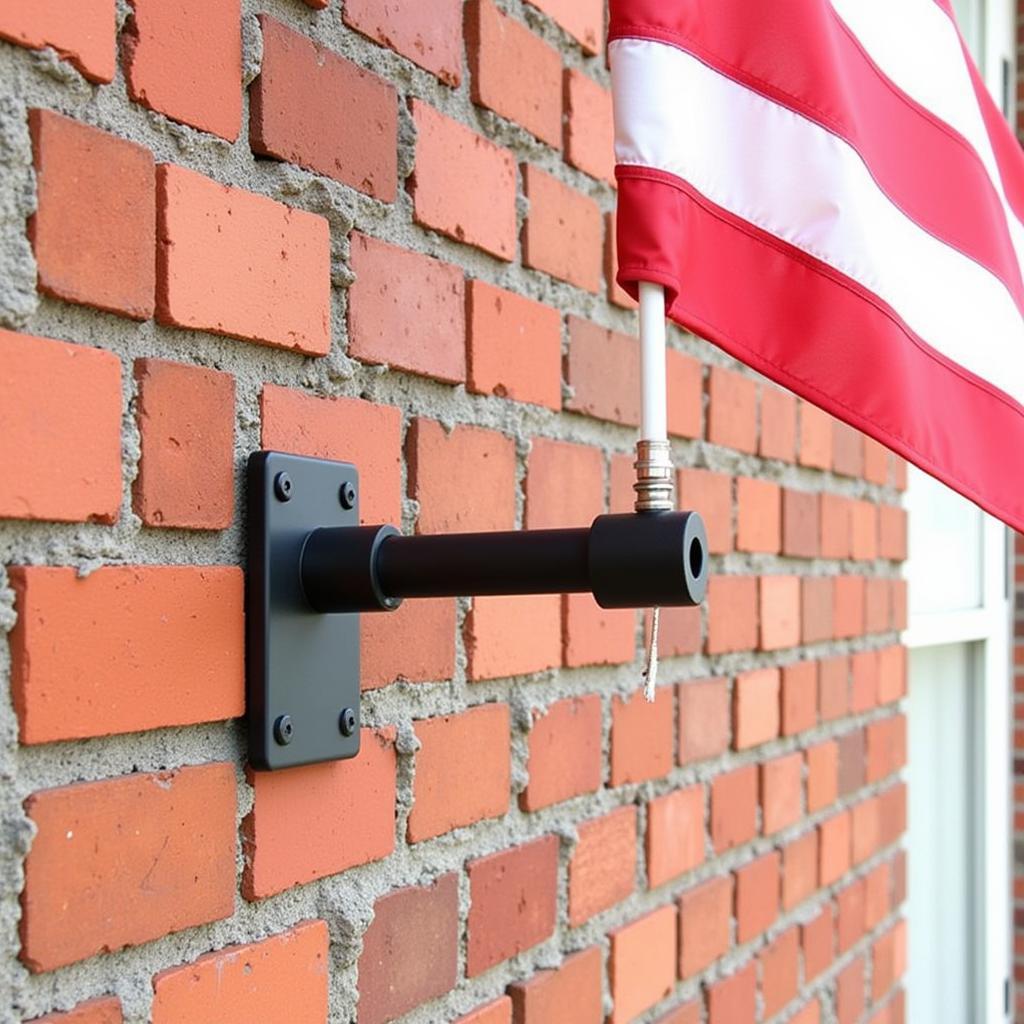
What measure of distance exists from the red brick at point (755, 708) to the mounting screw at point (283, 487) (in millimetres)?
695

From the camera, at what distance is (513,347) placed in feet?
3.05

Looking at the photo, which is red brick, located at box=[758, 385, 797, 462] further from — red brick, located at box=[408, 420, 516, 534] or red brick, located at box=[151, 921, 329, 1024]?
red brick, located at box=[151, 921, 329, 1024]

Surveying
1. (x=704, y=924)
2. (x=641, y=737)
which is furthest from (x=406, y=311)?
(x=704, y=924)

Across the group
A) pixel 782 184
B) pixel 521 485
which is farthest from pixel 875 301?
pixel 521 485

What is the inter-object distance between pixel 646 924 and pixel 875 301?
1.77ft

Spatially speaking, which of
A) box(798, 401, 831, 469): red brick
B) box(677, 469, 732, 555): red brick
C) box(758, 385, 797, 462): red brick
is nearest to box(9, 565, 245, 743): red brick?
box(677, 469, 732, 555): red brick

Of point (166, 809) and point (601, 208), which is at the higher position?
point (601, 208)

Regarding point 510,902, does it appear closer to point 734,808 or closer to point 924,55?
point 734,808

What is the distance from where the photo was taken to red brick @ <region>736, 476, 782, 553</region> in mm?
1302

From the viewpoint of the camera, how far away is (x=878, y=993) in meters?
1.68

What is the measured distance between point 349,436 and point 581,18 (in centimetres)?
46

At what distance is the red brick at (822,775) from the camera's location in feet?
4.83

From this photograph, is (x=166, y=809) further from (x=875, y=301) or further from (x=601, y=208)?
(x=601, y=208)

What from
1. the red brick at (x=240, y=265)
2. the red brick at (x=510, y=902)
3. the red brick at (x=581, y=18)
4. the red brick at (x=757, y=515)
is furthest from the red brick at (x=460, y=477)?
the red brick at (x=757, y=515)
